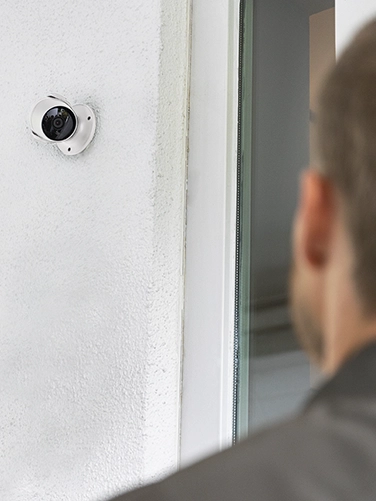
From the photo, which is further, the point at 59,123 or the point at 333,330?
the point at 59,123

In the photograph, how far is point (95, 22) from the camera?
65.6 inches

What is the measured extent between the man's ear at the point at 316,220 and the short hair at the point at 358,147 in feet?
0.04

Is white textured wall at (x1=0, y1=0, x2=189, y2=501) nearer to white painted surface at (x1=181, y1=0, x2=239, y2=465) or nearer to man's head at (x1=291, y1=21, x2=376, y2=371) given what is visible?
white painted surface at (x1=181, y1=0, x2=239, y2=465)

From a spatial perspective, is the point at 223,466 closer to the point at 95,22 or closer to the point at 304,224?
the point at 304,224

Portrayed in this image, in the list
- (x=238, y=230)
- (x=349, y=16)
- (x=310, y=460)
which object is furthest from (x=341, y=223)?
(x=238, y=230)

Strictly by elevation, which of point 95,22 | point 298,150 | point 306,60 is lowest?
point 298,150

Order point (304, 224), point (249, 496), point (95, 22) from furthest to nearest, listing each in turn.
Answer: point (95, 22) → point (304, 224) → point (249, 496)

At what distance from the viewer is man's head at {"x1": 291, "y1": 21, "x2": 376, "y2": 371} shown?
0.50 meters

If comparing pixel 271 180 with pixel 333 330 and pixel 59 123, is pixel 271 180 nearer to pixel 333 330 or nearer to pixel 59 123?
pixel 59 123

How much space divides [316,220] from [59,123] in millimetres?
1165

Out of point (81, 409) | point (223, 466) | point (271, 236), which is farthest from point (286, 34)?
point (223, 466)

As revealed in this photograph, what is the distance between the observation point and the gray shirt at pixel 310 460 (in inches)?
16.8

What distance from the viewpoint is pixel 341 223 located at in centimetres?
53

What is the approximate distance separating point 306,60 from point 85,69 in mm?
535
